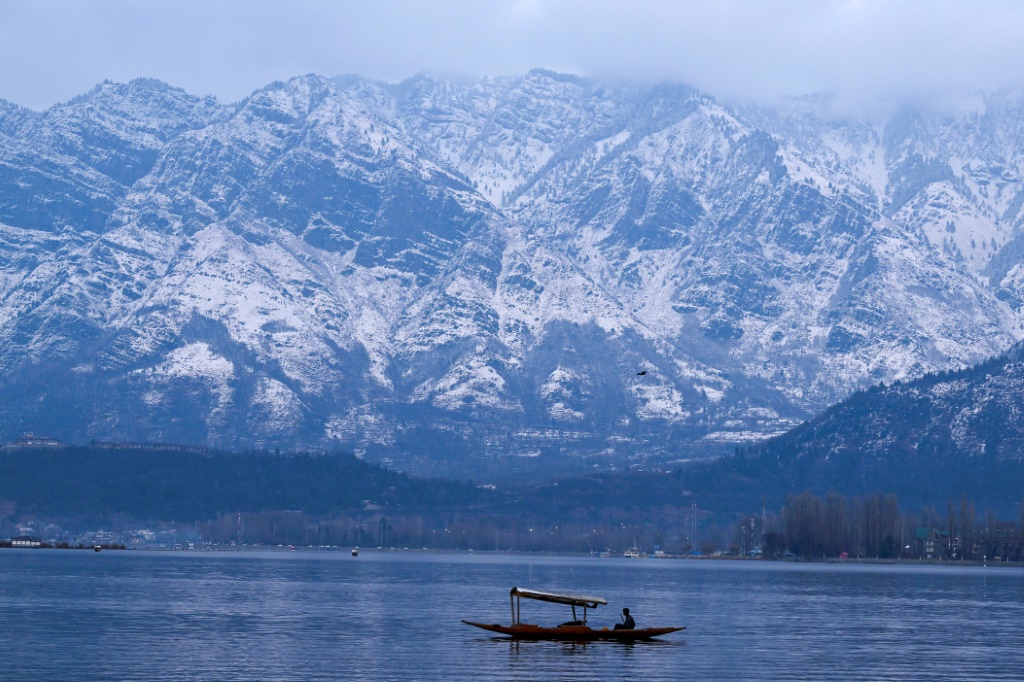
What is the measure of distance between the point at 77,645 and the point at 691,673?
56287 mm

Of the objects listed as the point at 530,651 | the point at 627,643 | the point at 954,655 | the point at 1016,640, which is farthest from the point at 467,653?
the point at 1016,640

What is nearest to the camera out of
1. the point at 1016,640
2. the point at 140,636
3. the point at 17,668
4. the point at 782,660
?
the point at 17,668

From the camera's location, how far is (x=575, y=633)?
185750 mm

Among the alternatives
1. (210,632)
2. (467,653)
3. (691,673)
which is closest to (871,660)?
(691,673)

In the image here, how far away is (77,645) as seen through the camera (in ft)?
563

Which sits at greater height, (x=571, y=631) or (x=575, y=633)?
(x=571, y=631)

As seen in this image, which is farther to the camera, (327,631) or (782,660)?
(327,631)

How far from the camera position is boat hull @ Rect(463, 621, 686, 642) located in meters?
186

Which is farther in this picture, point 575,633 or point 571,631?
point 575,633

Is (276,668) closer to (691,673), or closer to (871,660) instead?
(691,673)

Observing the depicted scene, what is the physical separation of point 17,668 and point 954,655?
8410 centimetres

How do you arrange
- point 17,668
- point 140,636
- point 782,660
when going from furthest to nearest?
point 140,636 → point 782,660 → point 17,668

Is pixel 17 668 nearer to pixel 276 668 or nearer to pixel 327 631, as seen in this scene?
pixel 276 668

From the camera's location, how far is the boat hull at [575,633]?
18550cm
